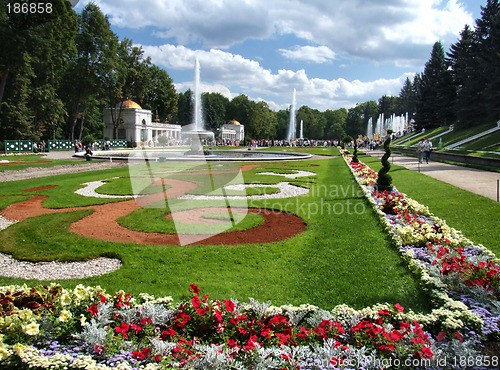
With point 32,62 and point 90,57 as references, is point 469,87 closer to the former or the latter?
point 90,57

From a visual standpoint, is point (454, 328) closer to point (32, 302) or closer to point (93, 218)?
point (32, 302)

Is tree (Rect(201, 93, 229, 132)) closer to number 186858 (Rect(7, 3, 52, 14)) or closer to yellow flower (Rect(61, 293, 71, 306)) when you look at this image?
number 186858 (Rect(7, 3, 52, 14))

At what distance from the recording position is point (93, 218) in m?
9.05

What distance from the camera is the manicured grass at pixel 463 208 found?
7.02 meters

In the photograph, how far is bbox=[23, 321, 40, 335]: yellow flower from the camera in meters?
3.16

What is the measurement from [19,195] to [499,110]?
113 feet

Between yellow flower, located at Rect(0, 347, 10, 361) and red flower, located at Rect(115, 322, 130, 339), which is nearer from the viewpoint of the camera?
yellow flower, located at Rect(0, 347, 10, 361)

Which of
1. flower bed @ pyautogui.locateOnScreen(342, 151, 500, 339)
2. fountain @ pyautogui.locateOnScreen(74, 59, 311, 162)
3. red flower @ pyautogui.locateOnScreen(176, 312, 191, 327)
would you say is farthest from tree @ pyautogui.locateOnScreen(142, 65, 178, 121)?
red flower @ pyautogui.locateOnScreen(176, 312, 191, 327)

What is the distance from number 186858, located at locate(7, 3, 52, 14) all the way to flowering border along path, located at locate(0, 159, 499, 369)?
3928cm

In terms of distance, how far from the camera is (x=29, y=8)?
113 feet

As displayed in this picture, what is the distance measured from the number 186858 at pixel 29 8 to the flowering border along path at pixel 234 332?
39.3 metres

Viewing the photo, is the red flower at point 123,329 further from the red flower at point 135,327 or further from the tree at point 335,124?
the tree at point 335,124

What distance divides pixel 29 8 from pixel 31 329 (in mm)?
42062

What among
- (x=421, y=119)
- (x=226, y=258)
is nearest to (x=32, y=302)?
(x=226, y=258)
